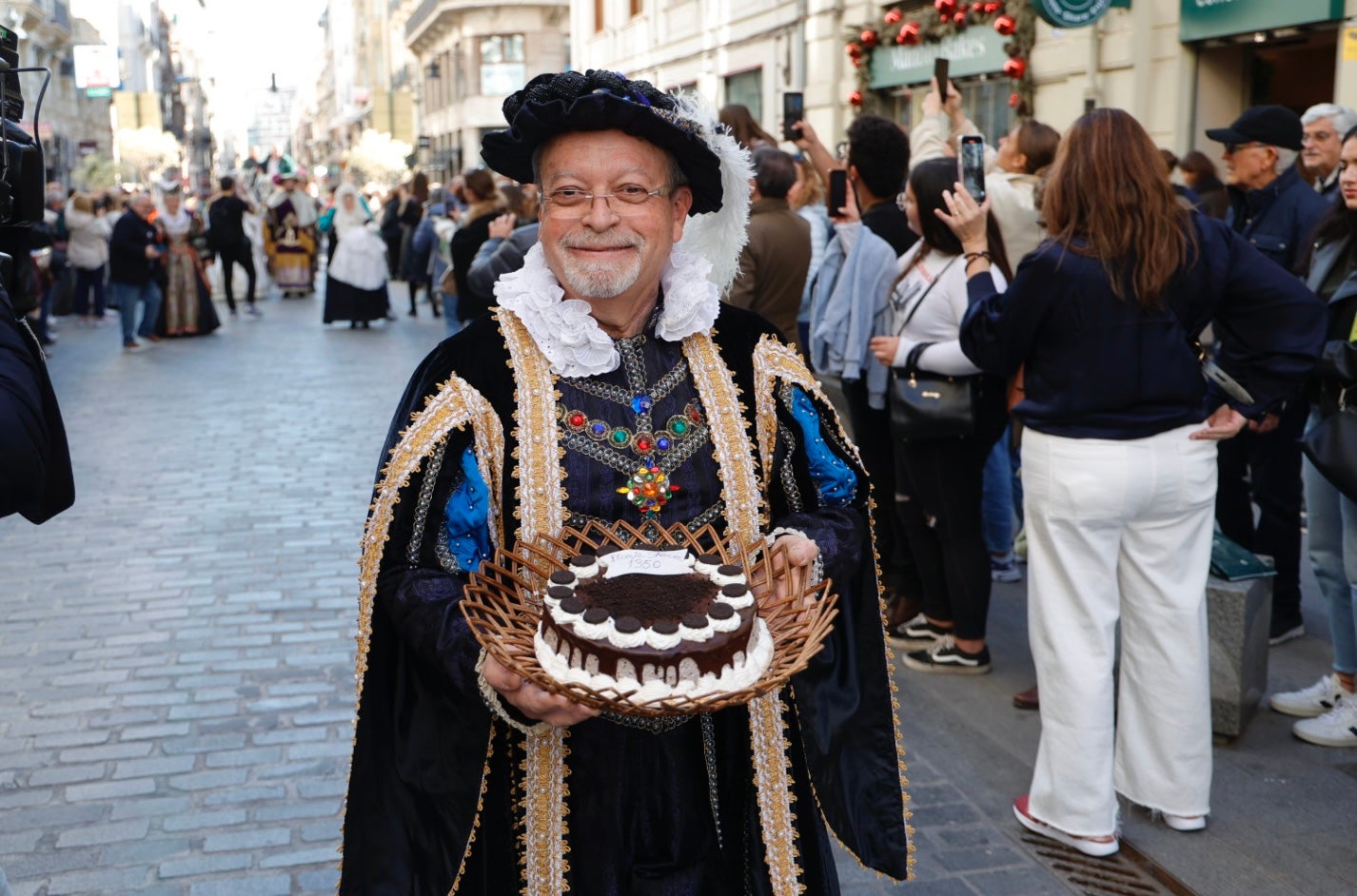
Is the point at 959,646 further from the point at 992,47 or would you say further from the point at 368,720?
the point at 992,47

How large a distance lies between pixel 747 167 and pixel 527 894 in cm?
144

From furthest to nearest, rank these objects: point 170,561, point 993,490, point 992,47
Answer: point 992,47, point 170,561, point 993,490

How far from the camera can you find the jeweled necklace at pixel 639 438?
8.09 feet

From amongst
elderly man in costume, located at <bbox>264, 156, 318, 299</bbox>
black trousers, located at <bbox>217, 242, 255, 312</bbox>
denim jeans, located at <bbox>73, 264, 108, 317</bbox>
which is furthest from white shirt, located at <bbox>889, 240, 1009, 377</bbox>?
elderly man in costume, located at <bbox>264, 156, 318, 299</bbox>

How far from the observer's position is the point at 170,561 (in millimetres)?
7062

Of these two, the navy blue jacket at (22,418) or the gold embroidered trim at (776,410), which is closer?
the navy blue jacket at (22,418)

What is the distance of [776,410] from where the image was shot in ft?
8.75

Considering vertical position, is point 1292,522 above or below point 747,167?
below

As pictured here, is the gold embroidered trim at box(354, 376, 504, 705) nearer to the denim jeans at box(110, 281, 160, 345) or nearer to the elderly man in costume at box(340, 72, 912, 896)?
the elderly man in costume at box(340, 72, 912, 896)

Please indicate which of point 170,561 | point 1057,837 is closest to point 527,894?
point 1057,837

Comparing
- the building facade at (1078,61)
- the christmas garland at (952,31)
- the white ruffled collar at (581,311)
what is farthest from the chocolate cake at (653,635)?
the christmas garland at (952,31)

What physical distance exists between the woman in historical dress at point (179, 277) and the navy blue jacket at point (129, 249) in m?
1.40

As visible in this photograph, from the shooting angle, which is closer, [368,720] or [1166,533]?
[368,720]

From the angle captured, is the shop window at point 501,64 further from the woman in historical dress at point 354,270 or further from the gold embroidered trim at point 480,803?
the gold embroidered trim at point 480,803
